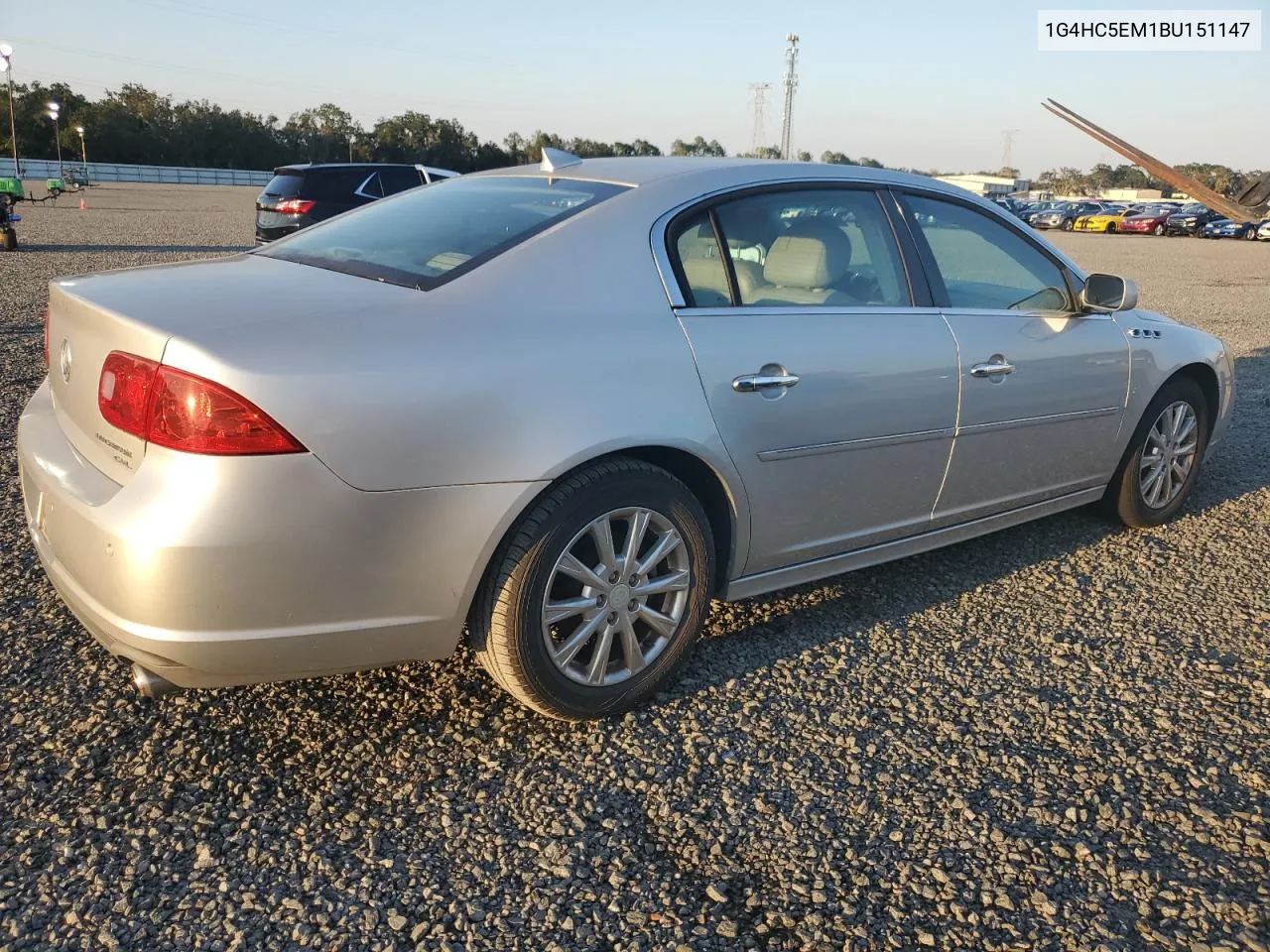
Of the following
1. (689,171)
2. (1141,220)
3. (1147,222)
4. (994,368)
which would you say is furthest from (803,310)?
(1141,220)

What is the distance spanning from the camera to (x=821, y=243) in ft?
10.8

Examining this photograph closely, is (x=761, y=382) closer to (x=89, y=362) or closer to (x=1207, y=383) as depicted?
(x=89, y=362)

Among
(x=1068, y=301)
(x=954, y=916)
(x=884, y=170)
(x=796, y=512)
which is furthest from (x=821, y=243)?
(x=954, y=916)

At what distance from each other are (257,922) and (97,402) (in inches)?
50.5

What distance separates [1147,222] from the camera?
1644 inches

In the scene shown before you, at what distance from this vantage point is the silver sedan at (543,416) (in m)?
2.17

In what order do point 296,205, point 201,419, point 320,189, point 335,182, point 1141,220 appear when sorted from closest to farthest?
point 201,419
point 296,205
point 320,189
point 335,182
point 1141,220

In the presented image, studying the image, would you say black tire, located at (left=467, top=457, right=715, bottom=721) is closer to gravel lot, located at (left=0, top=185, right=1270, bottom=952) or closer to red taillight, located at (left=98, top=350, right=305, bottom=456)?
gravel lot, located at (left=0, top=185, right=1270, bottom=952)

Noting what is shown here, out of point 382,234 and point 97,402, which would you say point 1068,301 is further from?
point 97,402

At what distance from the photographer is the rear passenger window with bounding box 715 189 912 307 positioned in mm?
3061

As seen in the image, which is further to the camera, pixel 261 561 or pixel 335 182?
pixel 335 182

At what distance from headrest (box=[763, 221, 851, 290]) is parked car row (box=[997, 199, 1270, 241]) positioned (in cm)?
3845

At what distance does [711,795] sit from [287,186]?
13.3 metres

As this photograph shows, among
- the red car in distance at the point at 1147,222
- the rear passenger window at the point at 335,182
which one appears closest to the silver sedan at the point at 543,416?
the rear passenger window at the point at 335,182
